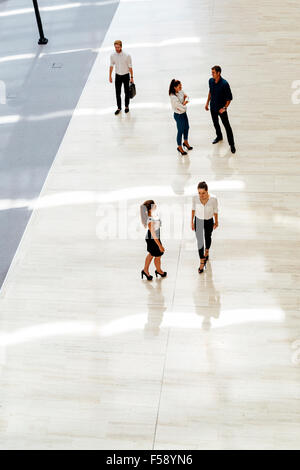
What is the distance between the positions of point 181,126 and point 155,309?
344 cm

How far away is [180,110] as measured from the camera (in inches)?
359

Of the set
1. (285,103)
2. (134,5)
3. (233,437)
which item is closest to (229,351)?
(233,437)

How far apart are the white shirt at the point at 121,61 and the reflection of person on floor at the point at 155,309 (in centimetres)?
433

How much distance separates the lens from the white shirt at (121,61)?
9953 millimetres

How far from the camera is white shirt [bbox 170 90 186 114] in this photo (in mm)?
8883

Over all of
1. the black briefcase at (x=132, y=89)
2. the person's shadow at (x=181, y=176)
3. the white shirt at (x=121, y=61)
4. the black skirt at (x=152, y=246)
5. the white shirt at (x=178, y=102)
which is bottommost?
the person's shadow at (x=181, y=176)

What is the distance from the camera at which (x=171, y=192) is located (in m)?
9.18

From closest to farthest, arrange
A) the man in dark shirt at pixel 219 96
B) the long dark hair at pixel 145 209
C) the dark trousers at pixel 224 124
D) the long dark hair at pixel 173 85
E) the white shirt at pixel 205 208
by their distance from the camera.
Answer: the long dark hair at pixel 145 209, the white shirt at pixel 205 208, the long dark hair at pixel 173 85, the man in dark shirt at pixel 219 96, the dark trousers at pixel 224 124

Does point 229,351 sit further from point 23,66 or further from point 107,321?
point 23,66

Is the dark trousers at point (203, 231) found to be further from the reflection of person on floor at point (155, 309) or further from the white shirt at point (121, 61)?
the white shirt at point (121, 61)

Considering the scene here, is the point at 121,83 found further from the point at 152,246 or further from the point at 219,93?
the point at 152,246

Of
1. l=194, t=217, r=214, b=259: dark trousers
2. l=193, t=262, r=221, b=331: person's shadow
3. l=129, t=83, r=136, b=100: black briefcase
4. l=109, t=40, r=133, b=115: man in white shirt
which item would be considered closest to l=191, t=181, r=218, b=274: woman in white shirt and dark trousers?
l=194, t=217, r=214, b=259: dark trousers

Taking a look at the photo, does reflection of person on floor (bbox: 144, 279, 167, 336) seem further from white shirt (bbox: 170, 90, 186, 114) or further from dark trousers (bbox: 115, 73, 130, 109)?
dark trousers (bbox: 115, 73, 130, 109)

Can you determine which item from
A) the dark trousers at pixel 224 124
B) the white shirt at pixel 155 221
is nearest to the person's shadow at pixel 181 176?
the dark trousers at pixel 224 124
